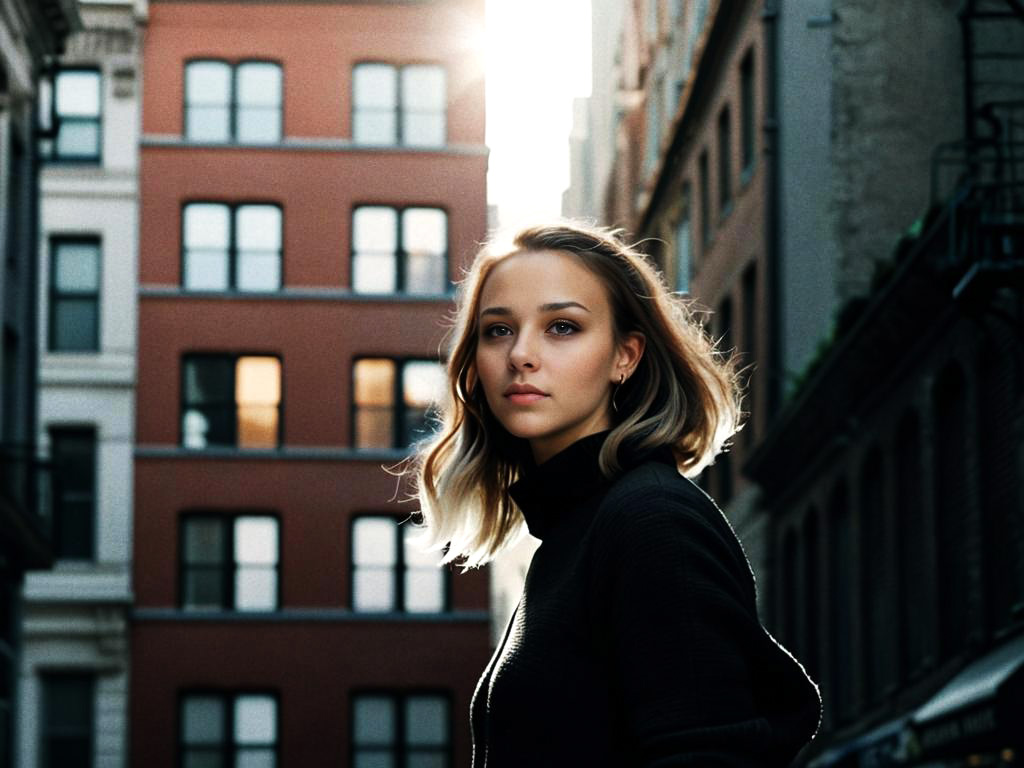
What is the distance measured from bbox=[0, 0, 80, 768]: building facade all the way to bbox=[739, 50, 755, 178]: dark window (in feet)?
35.7

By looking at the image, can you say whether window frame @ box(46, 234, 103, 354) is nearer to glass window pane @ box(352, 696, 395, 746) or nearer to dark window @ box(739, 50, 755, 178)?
glass window pane @ box(352, 696, 395, 746)

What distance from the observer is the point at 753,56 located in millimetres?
36312

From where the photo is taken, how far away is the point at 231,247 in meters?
48.8

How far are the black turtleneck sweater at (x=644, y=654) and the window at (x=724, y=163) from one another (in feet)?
118

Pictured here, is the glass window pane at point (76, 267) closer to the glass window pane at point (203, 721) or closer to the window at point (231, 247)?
the window at point (231, 247)

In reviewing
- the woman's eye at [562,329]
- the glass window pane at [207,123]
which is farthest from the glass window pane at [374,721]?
the woman's eye at [562,329]

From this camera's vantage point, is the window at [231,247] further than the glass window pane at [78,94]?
Yes

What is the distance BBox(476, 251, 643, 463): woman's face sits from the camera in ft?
11.4

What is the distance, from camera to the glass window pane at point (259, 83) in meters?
49.4

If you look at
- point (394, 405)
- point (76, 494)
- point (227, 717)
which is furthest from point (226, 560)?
point (394, 405)

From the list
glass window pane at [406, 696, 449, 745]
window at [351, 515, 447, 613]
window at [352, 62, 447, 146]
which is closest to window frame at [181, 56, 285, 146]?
window at [352, 62, 447, 146]

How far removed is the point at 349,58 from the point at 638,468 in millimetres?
46845

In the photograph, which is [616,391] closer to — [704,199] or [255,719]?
[704,199]

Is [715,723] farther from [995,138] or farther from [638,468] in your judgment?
[995,138]
